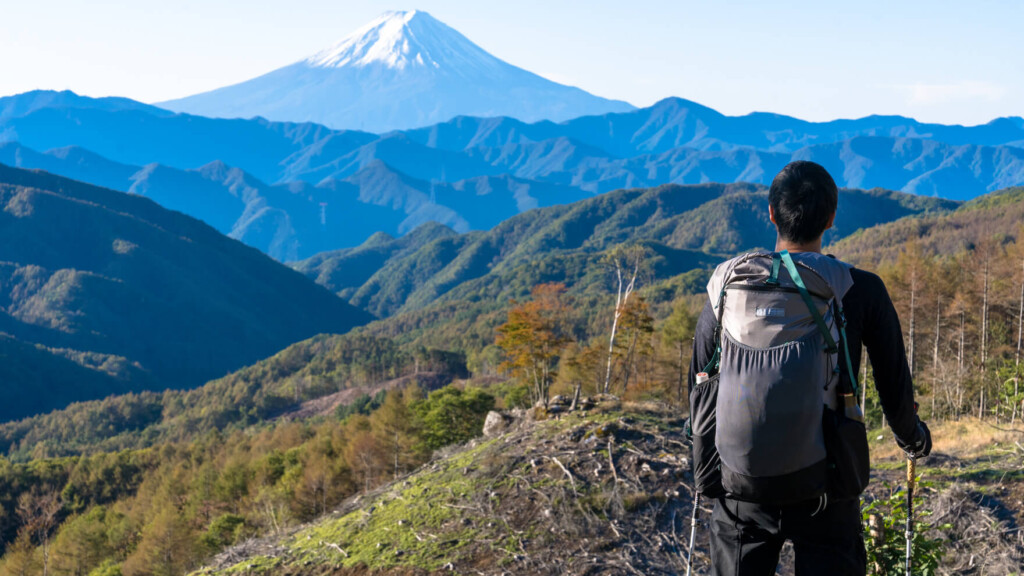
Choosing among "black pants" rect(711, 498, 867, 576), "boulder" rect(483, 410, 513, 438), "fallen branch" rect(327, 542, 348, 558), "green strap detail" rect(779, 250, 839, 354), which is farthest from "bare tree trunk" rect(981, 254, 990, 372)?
"green strap detail" rect(779, 250, 839, 354)

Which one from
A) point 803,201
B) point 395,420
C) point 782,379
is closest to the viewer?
point 782,379

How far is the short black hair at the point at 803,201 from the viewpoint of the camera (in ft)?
9.71

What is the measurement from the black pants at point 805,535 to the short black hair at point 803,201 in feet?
3.70

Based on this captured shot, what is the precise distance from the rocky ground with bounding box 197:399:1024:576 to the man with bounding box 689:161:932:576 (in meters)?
4.43

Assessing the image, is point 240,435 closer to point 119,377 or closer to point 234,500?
point 234,500

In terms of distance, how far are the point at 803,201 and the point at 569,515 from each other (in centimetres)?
692

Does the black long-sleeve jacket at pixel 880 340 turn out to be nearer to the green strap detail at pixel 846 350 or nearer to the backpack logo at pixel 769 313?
the green strap detail at pixel 846 350

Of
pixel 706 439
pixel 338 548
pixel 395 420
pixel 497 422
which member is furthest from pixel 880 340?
pixel 395 420

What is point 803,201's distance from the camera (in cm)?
298

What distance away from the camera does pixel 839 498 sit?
2781 mm

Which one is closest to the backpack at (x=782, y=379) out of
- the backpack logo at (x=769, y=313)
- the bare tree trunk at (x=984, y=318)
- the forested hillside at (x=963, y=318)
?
the backpack logo at (x=769, y=313)

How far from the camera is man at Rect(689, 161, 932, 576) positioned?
282 centimetres

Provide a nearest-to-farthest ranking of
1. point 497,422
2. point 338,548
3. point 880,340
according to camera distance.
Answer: point 880,340, point 338,548, point 497,422

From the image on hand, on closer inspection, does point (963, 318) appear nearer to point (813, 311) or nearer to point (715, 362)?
point (715, 362)
